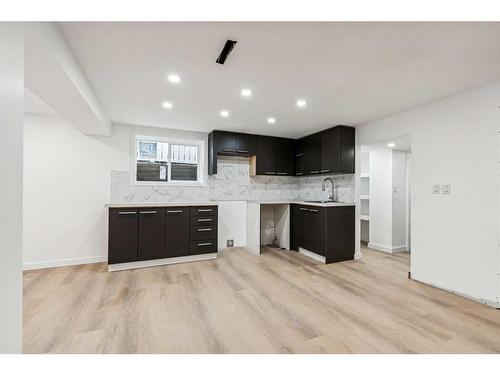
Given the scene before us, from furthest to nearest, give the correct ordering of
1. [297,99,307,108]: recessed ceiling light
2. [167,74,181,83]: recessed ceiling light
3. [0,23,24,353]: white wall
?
[297,99,307,108]: recessed ceiling light, [167,74,181,83]: recessed ceiling light, [0,23,24,353]: white wall

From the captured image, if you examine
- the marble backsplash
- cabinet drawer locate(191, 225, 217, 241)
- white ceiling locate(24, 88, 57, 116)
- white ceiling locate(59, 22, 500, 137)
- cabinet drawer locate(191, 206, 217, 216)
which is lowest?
cabinet drawer locate(191, 225, 217, 241)

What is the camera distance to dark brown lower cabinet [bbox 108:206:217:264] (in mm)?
3100

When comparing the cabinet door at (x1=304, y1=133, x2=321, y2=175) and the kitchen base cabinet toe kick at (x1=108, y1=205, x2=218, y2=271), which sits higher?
the cabinet door at (x1=304, y1=133, x2=321, y2=175)

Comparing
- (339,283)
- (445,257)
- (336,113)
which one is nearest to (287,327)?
(339,283)

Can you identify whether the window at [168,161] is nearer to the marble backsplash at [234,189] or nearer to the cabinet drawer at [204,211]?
the marble backsplash at [234,189]

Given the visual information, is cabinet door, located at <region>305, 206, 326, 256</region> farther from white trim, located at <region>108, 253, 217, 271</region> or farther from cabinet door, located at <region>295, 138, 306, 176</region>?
white trim, located at <region>108, 253, 217, 271</region>

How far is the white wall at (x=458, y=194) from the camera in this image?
2.25 m

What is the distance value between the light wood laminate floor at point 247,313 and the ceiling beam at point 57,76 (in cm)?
195

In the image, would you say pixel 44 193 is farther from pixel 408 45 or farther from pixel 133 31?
pixel 408 45

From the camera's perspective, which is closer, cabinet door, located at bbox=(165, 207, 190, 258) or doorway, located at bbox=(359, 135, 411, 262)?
cabinet door, located at bbox=(165, 207, 190, 258)

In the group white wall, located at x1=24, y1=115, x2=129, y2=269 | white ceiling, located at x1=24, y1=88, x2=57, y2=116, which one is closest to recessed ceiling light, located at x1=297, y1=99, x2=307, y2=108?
white wall, located at x1=24, y1=115, x2=129, y2=269

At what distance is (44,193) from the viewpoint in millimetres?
3318

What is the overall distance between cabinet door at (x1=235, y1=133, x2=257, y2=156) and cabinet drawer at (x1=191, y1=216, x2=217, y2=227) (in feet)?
4.30

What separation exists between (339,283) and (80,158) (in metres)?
4.09
